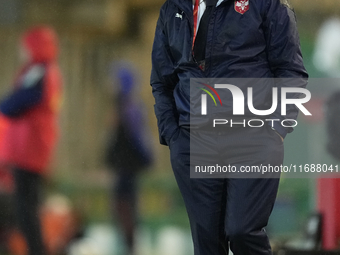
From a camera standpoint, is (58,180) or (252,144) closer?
(252,144)

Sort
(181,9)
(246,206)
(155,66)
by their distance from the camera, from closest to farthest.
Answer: (246,206)
(181,9)
(155,66)

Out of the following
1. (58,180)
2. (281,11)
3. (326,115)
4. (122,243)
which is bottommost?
(122,243)

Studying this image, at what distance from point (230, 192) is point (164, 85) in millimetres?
672

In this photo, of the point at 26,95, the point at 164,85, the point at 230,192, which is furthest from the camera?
the point at 26,95

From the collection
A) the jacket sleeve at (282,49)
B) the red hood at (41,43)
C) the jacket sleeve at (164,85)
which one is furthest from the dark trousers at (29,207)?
the jacket sleeve at (282,49)

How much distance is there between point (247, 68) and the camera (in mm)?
2318

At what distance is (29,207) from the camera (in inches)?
138

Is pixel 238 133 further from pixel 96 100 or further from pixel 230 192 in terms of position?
pixel 96 100

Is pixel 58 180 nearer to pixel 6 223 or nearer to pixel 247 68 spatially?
pixel 6 223

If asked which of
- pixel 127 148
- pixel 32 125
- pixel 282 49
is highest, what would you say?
pixel 282 49

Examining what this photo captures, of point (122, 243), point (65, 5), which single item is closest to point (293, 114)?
point (122, 243)

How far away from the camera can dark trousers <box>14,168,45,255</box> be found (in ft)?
11.5

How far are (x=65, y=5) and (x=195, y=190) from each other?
1805mm

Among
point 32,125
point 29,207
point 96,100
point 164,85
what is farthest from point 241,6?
point 29,207
